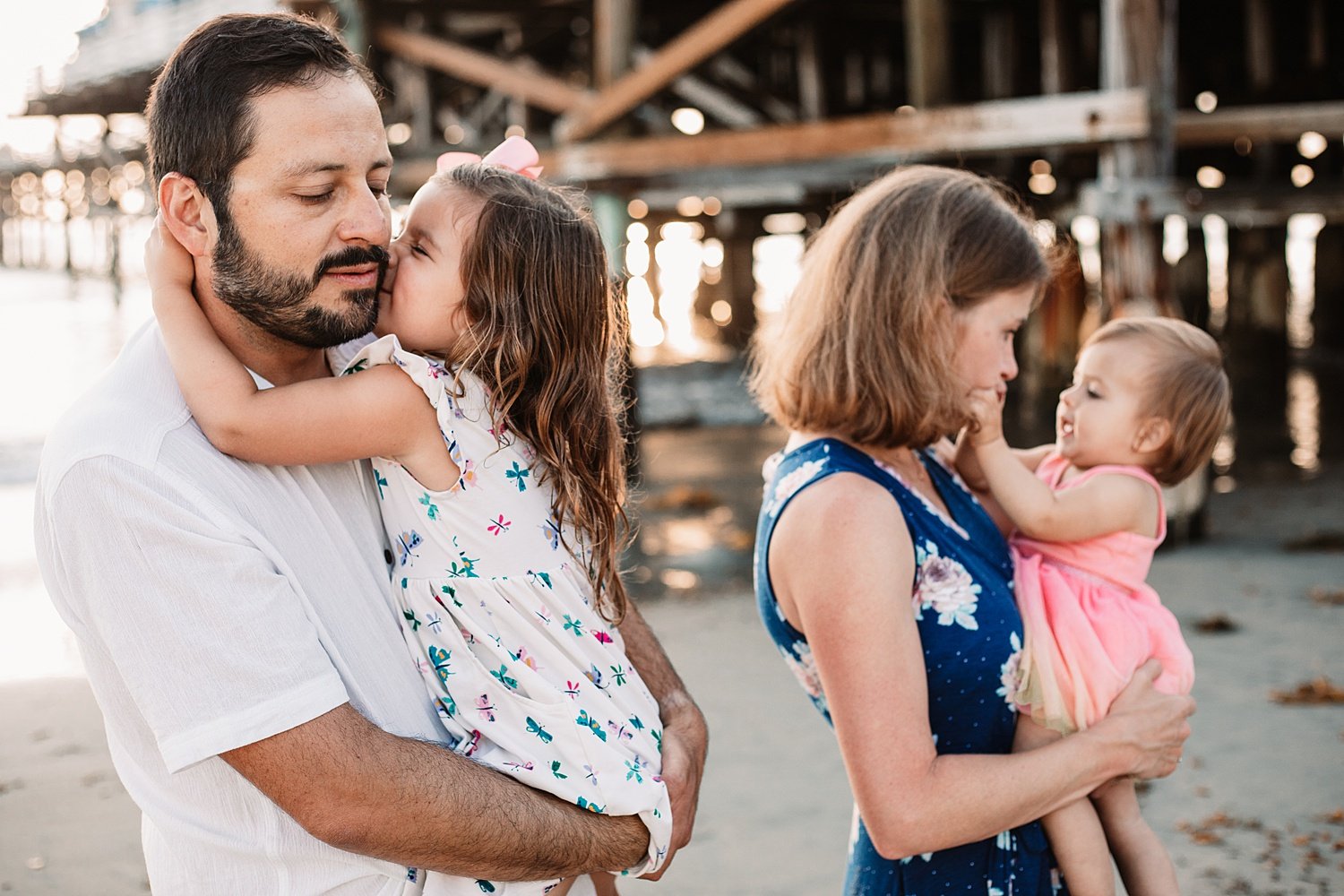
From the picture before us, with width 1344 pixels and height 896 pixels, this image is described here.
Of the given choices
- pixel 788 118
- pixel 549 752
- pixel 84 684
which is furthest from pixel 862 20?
pixel 549 752

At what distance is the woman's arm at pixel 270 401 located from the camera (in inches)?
70.2

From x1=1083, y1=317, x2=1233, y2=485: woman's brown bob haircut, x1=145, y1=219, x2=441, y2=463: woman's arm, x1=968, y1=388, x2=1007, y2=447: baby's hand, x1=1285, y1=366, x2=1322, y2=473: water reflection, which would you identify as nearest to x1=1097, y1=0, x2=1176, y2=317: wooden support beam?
x1=1285, y1=366, x2=1322, y2=473: water reflection

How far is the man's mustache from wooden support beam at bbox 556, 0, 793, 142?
563cm

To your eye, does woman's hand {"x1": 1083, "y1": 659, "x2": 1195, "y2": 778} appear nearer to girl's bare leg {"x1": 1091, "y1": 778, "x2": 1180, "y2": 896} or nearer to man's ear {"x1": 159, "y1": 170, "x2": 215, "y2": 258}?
girl's bare leg {"x1": 1091, "y1": 778, "x2": 1180, "y2": 896}

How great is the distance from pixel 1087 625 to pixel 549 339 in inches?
42.2

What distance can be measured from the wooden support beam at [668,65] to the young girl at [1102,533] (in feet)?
16.6

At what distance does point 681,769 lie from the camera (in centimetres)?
210

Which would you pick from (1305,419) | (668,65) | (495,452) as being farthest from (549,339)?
(1305,419)

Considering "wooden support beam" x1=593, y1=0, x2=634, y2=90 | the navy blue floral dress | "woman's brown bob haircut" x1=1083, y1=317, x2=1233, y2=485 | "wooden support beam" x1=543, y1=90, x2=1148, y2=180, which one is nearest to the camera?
the navy blue floral dress

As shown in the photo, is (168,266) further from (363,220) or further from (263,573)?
(263,573)

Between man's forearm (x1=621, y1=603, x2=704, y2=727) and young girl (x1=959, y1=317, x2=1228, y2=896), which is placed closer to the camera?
young girl (x1=959, y1=317, x2=1228, y2=896)

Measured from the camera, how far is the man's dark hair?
71.8 inches

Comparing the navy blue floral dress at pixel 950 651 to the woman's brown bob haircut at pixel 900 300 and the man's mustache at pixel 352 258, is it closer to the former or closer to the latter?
the woman's brown bob haircut at pixel 900 300

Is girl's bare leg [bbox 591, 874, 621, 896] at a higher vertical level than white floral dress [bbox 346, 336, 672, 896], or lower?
lower
